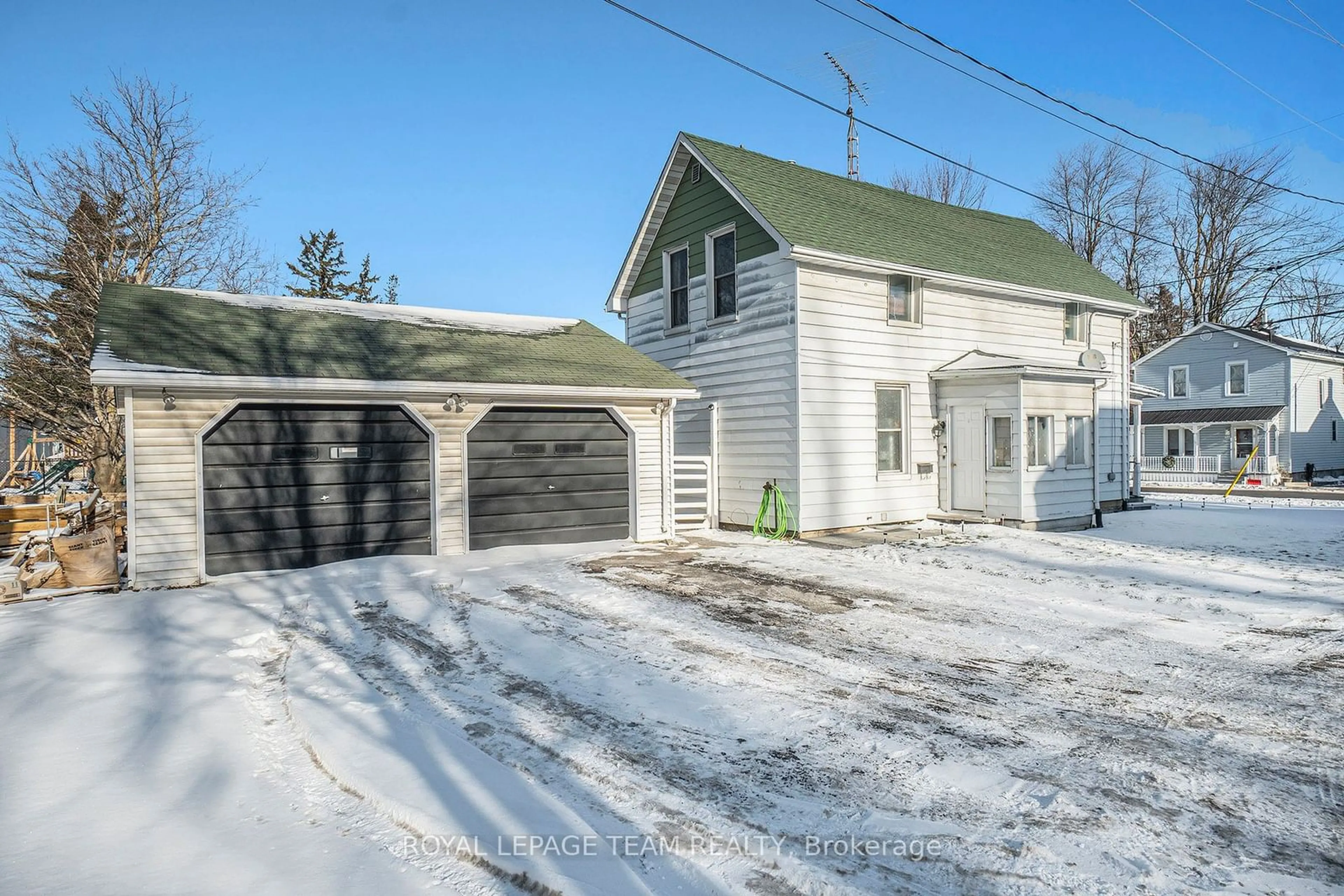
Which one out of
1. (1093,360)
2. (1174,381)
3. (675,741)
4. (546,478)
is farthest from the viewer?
(1174,381)

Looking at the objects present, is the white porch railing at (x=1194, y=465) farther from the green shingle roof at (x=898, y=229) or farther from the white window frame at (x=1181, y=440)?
the green shingle roof at (x=898, y=229)

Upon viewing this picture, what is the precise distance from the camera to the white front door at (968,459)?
1368 cm

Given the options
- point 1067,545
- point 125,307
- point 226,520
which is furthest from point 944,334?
point 125,307

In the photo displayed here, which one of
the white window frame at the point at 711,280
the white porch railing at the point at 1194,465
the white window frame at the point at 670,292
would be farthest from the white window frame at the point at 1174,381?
the white window frame at the point at 711,280

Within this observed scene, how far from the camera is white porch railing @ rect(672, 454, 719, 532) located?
526 inches

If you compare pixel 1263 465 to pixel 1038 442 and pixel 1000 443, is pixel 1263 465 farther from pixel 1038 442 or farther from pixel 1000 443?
pixel 1000 443

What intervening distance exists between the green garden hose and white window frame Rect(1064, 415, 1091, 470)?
5.67 meters

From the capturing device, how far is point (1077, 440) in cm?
1427

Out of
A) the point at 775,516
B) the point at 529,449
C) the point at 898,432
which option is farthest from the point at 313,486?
the point at 898,432

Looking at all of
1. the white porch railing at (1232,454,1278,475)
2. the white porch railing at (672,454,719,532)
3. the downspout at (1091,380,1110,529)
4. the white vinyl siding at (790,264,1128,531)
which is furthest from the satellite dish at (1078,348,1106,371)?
the white porch railing at (1232,454,1278,475)

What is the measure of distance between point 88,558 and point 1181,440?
38.6 m

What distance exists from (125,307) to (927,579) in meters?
10.8

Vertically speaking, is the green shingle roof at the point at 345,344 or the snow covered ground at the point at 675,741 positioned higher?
the green shingle roof at the point at 345,344

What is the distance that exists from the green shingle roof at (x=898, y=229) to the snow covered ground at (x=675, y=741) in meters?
7.32
